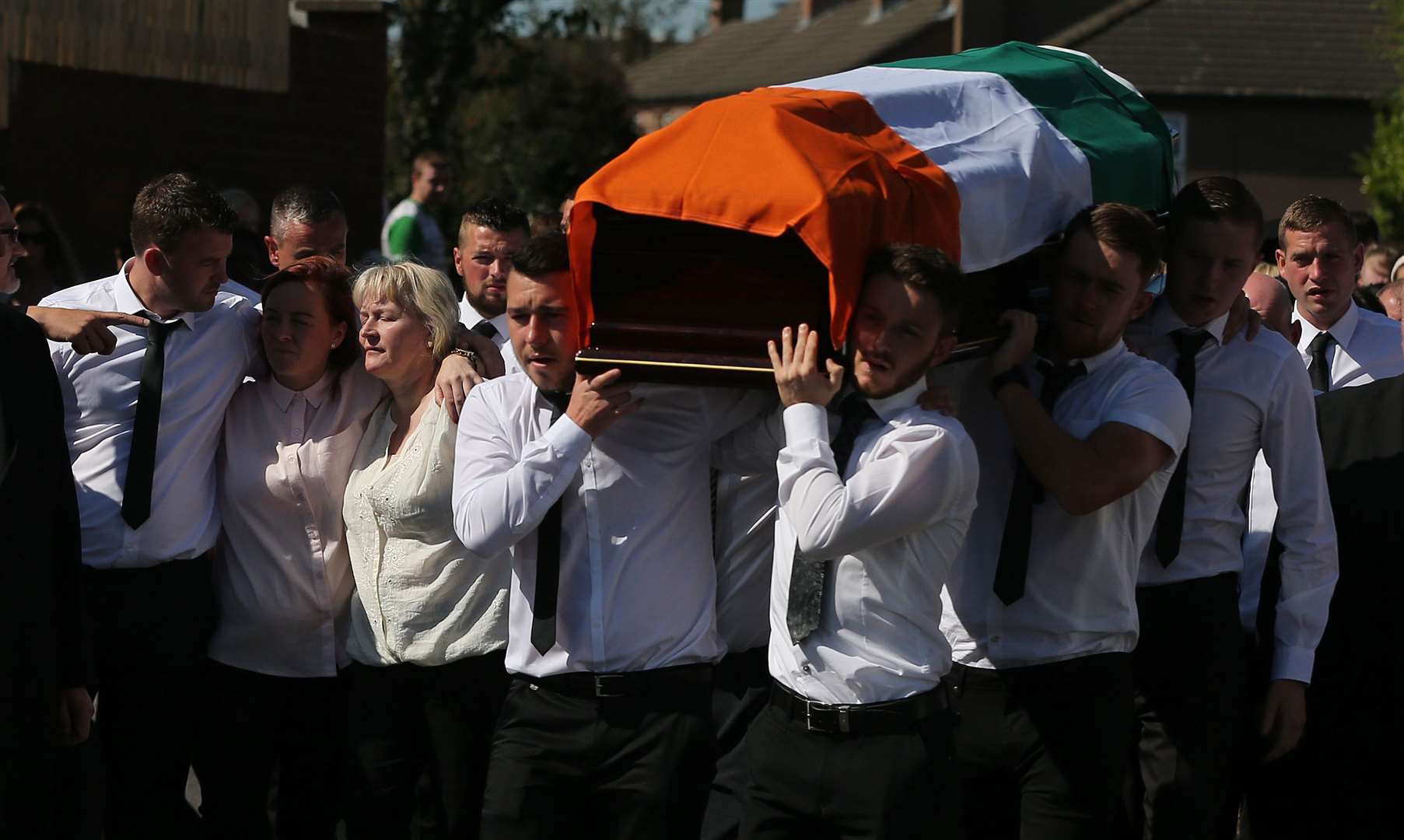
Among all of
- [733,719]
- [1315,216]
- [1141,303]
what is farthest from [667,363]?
[1315,216]

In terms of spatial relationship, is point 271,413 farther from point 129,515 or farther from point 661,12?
point 661,12

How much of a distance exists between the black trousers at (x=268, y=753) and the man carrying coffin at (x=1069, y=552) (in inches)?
69.3

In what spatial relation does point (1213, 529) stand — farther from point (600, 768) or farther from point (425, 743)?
point (425, 743)

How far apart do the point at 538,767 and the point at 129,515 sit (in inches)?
57.2

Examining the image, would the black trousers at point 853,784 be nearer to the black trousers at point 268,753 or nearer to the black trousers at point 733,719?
the black trousers at point 733,719

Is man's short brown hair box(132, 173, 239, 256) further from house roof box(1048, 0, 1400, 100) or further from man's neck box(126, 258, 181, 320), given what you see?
house roof box(1048, 0, 1400, 100)

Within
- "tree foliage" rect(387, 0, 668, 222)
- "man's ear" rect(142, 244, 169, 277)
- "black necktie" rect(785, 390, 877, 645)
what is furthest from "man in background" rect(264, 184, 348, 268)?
"tree foliage" rect(387, 0, 668, 222)

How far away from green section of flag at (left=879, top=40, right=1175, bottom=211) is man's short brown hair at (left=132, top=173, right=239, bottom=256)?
1.87 meters

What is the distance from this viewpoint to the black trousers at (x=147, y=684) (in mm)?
4281

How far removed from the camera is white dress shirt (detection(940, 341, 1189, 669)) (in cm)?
364

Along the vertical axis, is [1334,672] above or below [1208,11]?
below

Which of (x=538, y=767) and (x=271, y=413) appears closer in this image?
(x=538, y=767)

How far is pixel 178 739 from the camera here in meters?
4.34

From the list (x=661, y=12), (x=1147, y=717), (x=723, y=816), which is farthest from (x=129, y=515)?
(x=661, y=12)
